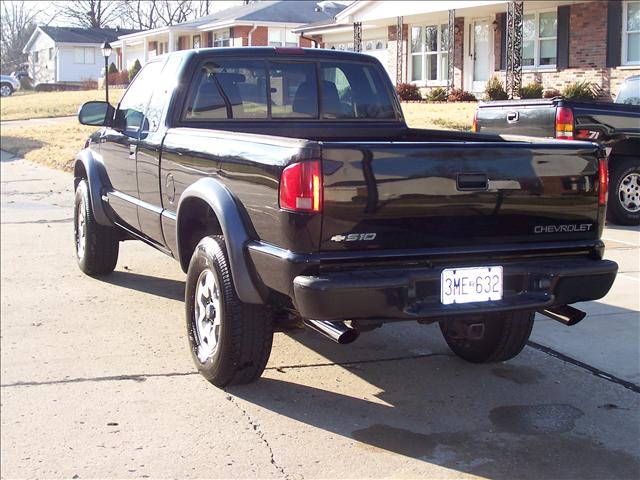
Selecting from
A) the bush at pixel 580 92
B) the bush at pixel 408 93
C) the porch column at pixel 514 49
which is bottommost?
the bush at pixel 580 92

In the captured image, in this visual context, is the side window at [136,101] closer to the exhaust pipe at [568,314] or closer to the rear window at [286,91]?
the rear window at [286,91]

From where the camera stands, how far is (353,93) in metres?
6.54

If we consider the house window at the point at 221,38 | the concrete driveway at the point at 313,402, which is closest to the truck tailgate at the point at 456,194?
the concrete driveway at the point at 313,402

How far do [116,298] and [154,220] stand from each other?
52.5 inches

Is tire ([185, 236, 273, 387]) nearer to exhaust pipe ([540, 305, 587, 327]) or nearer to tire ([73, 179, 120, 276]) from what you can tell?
exhaust pipe ([540, 305, 587, 327])

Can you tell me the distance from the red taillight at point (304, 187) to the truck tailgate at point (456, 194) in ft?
0.13

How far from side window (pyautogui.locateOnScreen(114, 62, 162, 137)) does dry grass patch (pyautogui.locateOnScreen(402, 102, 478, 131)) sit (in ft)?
32.9

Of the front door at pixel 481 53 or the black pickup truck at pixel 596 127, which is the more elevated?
the front door at pixel 481 53

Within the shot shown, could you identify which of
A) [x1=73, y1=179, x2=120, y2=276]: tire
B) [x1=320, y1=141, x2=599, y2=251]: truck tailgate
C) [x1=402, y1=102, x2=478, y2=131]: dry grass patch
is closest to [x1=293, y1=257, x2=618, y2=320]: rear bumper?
[x1=320, y1=141, x2=599, y2=251]: truck tailgate

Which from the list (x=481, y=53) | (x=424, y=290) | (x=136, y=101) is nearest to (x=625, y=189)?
(x=136, y=101)

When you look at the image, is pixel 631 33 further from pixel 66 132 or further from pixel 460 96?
pixel 66 132

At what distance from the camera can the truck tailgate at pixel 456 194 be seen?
14.0ft

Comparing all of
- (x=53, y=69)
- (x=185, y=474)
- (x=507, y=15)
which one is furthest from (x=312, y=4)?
(x=185, y=474)

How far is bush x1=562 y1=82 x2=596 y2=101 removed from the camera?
2208 cm
